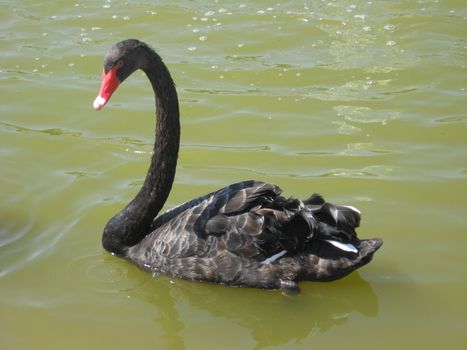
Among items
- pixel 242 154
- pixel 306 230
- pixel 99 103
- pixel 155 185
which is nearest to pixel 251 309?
pixel 306 230

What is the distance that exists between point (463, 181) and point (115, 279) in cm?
263

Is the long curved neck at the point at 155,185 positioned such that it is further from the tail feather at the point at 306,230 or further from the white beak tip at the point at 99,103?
the tail feather at the point at 306,230

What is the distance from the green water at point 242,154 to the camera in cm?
420

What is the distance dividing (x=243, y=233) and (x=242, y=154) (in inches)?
69.5

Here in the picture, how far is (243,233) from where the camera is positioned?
4.36m

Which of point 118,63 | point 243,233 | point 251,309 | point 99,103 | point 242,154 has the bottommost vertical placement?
point 251,309

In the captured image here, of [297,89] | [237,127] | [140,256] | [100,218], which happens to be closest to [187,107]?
[237,127]

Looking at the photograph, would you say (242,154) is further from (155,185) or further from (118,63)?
(118,63)

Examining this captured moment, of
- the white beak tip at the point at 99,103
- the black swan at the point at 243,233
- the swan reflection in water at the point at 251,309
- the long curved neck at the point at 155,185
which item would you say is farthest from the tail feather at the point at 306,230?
the white beak tip at the point at 99,103

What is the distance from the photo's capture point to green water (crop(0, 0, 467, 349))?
4195 mm

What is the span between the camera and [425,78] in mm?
7211

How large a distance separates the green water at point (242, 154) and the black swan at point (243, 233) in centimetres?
15

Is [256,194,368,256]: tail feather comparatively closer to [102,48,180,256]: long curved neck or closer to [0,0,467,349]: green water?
[0,0,467,349]: green water

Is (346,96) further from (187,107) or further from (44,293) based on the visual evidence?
(44,293)
